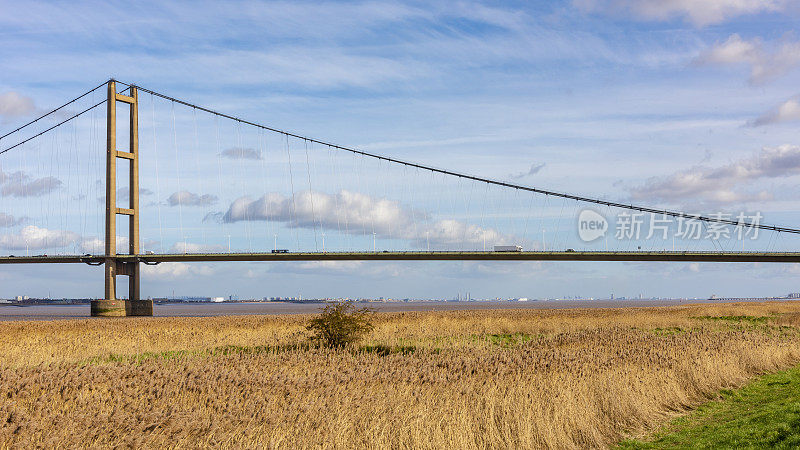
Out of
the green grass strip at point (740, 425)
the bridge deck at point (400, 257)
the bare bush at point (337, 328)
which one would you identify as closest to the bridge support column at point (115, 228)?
the bridge deck at point (400, 257)

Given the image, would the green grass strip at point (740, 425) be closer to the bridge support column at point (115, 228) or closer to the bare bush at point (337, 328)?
the bare bush at point (337, 328)

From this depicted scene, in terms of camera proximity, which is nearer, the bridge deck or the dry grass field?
the dry grass field

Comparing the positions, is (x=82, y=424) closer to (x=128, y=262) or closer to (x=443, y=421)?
(x=443, y=421)

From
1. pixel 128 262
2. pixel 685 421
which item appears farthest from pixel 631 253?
pixel 685 421

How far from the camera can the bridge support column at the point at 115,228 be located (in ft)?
245

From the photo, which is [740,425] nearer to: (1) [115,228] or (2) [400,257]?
(2) [400,257]

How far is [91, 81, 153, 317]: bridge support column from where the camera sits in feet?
245

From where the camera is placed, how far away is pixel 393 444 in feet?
32.1

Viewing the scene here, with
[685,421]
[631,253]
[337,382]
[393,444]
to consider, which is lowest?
[685,421]

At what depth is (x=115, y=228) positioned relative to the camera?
7638cm

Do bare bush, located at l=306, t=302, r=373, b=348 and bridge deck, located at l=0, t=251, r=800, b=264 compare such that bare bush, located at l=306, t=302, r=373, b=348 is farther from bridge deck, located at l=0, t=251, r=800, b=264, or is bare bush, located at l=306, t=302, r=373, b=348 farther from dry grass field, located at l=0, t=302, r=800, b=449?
bridge deck, located at l=0, t=251, r=800, b=264

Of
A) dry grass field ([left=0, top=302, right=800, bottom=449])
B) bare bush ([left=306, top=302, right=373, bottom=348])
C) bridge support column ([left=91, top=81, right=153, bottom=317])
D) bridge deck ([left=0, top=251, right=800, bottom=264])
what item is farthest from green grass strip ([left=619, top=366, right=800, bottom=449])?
bridge support column ([left=91, top=81, right=153, bottom=317])

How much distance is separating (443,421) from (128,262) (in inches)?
2928

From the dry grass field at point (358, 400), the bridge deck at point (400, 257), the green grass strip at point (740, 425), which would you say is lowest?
the green grass strip at point (740, 425)
